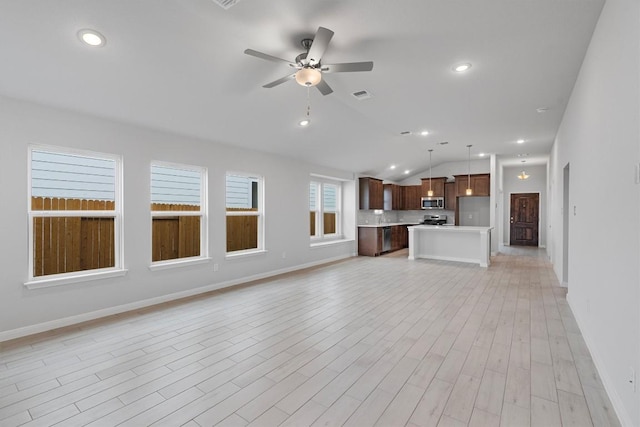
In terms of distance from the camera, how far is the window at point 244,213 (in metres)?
5.72

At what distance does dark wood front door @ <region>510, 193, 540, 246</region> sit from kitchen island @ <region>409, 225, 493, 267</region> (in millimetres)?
4383

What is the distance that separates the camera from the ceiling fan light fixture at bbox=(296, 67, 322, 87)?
269cm

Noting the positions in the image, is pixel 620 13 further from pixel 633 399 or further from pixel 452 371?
pixel 452 371

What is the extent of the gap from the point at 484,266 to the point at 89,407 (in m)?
7.33

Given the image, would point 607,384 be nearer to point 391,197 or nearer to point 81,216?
point 81,216

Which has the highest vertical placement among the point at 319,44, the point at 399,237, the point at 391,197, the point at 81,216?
the point at 319,44

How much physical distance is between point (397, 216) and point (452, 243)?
379cm

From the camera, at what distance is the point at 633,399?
5.57 ft

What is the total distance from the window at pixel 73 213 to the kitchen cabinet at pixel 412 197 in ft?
29.5

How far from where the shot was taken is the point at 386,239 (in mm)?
9383

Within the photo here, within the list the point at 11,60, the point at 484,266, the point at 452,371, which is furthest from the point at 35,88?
the point at 484,266

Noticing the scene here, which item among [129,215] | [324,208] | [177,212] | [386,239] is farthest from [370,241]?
[129,215]

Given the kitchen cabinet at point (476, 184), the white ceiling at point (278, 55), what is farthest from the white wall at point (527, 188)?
the white ceiling at point (278, 55)

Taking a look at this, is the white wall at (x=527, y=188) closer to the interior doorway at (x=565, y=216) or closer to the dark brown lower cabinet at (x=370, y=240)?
the dark brown lower cabinet at (x=370, y=240)
